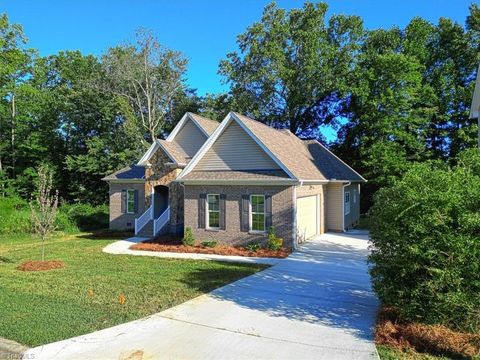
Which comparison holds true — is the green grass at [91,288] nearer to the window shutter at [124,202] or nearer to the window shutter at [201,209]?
the window shutter at [201,209]

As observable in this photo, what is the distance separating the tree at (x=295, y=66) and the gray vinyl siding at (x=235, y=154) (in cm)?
1789

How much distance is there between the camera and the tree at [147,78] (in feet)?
114

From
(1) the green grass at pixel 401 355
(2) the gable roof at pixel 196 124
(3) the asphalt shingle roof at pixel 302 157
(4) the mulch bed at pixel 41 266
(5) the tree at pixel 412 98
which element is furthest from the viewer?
(5) the tree at pixel 412 98

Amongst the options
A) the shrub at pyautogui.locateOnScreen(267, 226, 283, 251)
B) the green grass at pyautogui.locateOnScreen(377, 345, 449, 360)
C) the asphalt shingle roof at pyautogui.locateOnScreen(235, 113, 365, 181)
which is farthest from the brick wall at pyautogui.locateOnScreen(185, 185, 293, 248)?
the green grass at pyautogui.locateOnScreen(377, 345, 449, 360)

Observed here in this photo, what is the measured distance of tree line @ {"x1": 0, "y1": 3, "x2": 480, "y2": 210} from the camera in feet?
95.7

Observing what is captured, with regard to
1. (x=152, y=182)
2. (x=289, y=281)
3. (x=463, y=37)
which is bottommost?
(x=289, y=281)

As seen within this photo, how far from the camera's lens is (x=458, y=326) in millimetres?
6359

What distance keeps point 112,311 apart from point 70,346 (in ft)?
6.01

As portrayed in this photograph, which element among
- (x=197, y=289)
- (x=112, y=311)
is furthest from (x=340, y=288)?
(x=112, y=311)

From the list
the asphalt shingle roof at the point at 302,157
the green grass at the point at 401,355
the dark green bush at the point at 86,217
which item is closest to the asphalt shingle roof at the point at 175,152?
the asphalt shingle roof at the point at 302,157

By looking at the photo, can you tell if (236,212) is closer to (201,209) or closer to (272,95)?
(201,209)

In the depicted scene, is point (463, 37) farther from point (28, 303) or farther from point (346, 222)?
point (28, 303)

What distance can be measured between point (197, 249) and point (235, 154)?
4.68 metres

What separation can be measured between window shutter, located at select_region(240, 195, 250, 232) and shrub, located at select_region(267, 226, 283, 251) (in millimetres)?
1220
